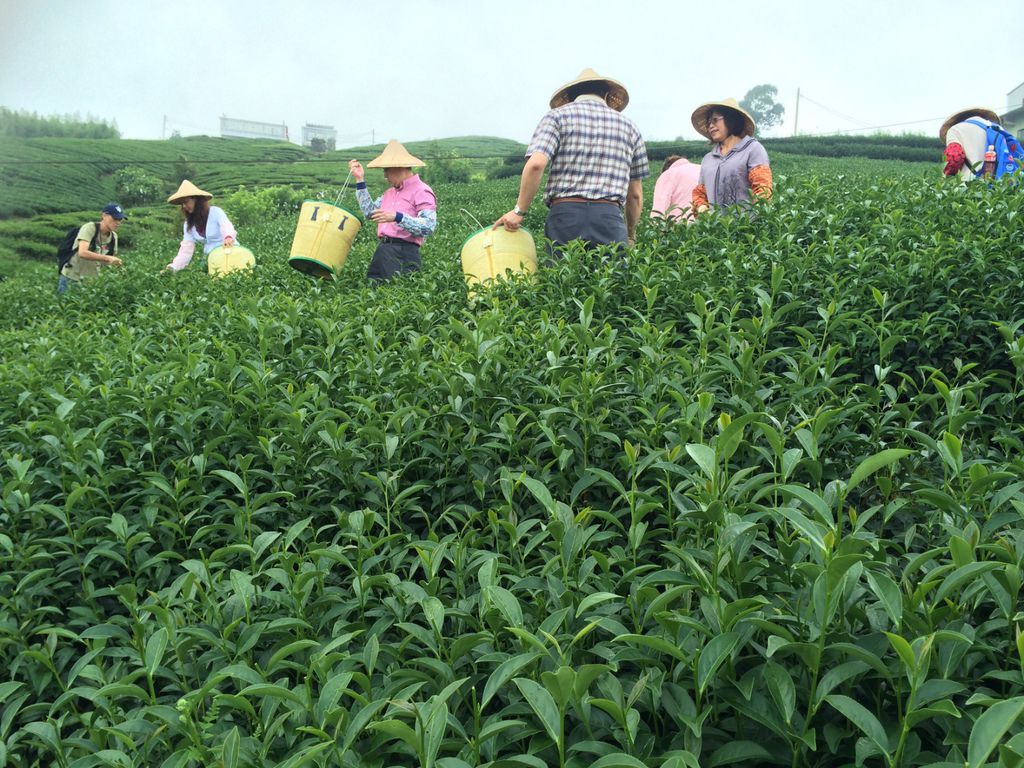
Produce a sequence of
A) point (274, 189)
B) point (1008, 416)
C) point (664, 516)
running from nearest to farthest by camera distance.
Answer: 1. point (664, 516)
2. point (1008, 416)
3. point (274, 189)

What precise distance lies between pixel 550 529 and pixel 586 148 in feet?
11.4

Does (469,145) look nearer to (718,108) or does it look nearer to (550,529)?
(718,108)

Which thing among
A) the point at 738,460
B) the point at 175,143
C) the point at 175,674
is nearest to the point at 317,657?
the point at 175,674

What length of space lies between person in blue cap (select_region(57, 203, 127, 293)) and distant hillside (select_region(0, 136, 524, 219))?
21.4 meters

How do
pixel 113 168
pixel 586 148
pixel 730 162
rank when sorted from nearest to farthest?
pixel 586 148 < pixel 730 162 < pixel 113 168

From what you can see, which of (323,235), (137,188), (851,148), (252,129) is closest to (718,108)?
(323,235)

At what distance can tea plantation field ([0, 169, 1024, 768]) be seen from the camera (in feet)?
3.72

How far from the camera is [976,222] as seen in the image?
12.6ft

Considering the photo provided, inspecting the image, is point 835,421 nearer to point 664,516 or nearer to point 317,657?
point 664,516

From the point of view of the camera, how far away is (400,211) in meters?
5.53

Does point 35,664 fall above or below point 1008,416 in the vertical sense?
below

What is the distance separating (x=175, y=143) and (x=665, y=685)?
5426 centimetres

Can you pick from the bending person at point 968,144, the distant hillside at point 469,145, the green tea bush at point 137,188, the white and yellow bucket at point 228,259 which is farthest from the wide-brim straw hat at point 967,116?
the distant hillside at point 469,145

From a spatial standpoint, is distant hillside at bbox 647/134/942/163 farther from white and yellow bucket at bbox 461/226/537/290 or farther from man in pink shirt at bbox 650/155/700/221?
white and yellow bucket at bbox 461/226/537/290
